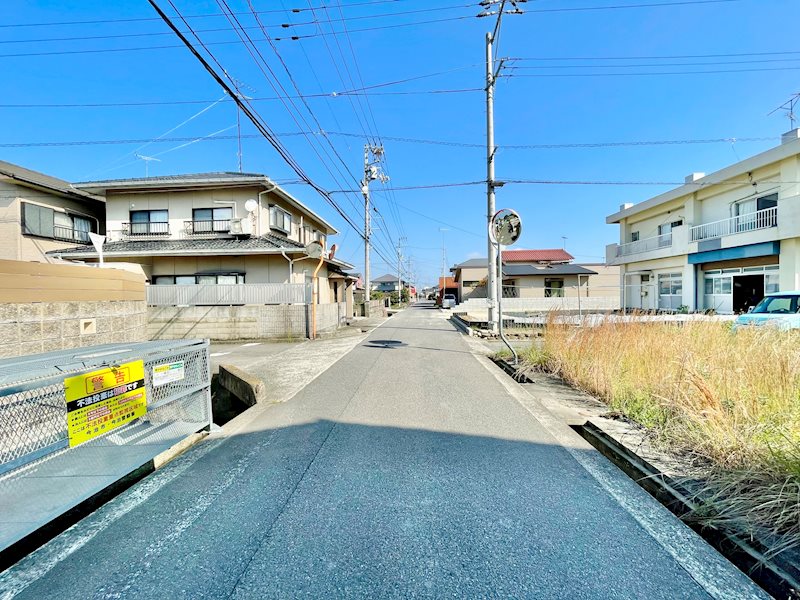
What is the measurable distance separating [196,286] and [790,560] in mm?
15679

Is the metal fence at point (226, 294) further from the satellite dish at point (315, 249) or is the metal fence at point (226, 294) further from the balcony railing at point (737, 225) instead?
the balcony railing at point (737, 225)

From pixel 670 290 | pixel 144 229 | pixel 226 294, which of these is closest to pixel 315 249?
pixel 226 294

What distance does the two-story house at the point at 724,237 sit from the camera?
14.9 m

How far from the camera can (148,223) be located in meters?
15.9

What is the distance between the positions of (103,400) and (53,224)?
2013 cm

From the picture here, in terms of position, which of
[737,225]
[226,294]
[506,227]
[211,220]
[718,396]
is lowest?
[718,396]

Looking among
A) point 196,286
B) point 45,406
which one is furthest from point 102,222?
point 45,406

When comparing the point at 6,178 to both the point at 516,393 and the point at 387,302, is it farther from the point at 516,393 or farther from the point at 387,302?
the point at 387,302

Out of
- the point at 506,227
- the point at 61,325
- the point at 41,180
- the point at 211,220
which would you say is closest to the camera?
the point at 61,325

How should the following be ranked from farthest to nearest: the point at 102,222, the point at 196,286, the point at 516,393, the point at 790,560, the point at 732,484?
the point at 102,222, the point at 196,286, the point at 516,393, the point at 732,484, the point at 790,560

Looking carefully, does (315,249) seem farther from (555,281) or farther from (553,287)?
(555,281)

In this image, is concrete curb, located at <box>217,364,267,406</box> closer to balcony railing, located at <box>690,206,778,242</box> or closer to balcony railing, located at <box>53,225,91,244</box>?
balcony railing, located at <box>53,225,91,244</box>

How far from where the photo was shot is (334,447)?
11.8ft

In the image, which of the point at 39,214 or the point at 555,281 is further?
the point at 555,281
